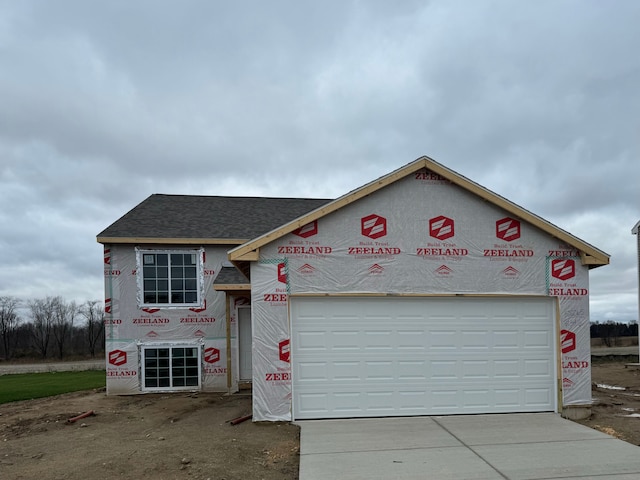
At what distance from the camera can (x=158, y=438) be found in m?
8.29

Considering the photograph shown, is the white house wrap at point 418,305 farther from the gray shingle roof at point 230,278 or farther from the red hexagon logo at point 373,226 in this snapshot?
the gray shingle roof at point 230,278

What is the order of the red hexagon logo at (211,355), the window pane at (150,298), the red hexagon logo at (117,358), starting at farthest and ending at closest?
1. the red hexagon logo at (211,355)
2. the window pane at (150,298)
3. the red hexagon logo at (117,358)

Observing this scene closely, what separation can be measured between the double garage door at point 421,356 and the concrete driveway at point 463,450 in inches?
13.1

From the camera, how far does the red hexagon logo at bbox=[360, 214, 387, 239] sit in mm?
9516

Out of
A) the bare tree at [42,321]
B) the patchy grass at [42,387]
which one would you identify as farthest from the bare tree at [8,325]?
the patchy grass at [42,387]

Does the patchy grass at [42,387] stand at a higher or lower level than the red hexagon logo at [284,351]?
lower

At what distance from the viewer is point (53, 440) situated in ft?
27.6

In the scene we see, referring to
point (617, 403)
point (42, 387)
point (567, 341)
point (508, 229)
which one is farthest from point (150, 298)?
point (617, 403)

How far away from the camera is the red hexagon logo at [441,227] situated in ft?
31.6

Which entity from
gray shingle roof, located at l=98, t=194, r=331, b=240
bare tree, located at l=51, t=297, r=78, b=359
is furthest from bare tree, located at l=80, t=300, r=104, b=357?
gray shingle roof, located at l=98, t=194, r=331, b=240

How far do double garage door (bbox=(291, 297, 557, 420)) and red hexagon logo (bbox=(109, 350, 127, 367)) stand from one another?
7230 millimetres

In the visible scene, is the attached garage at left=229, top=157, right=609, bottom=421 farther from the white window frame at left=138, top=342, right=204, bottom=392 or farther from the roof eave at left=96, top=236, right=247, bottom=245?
the white window frame at left=138, top=342, right=204, bottom=392

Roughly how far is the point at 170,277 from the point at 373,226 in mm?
7503

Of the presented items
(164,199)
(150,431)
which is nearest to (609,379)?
(150,431)
